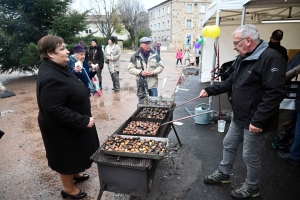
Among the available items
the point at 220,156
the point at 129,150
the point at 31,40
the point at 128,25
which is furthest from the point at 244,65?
the point at 128,25

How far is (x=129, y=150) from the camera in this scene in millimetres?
2006

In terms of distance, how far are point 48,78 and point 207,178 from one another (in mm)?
2236

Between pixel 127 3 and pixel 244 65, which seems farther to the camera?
pixel 127 3

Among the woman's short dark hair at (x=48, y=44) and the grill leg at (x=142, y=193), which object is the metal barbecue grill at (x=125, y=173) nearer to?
the grill leg at (x=142, y=193)

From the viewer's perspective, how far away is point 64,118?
1.86 m

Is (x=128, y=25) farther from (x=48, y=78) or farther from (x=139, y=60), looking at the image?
(x=48, y=78)

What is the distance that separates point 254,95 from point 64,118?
72.2 inches

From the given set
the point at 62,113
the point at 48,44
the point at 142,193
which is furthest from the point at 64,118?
the point at 142,193

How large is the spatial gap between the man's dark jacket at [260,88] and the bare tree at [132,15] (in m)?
35.1

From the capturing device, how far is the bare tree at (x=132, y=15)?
116 ft

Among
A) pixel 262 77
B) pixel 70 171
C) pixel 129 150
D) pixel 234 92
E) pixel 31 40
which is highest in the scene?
pixel 31 40

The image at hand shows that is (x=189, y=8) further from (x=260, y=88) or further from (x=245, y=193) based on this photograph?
(x=245, y=193)

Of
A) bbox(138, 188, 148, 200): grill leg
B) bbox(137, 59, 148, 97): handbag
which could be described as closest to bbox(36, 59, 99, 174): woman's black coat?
bbox(138, 188, 148, 200): grill leg

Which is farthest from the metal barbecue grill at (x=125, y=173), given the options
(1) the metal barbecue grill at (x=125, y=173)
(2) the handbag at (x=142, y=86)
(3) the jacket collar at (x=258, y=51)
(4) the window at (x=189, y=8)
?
(4) the window at (x=189, y=8)
